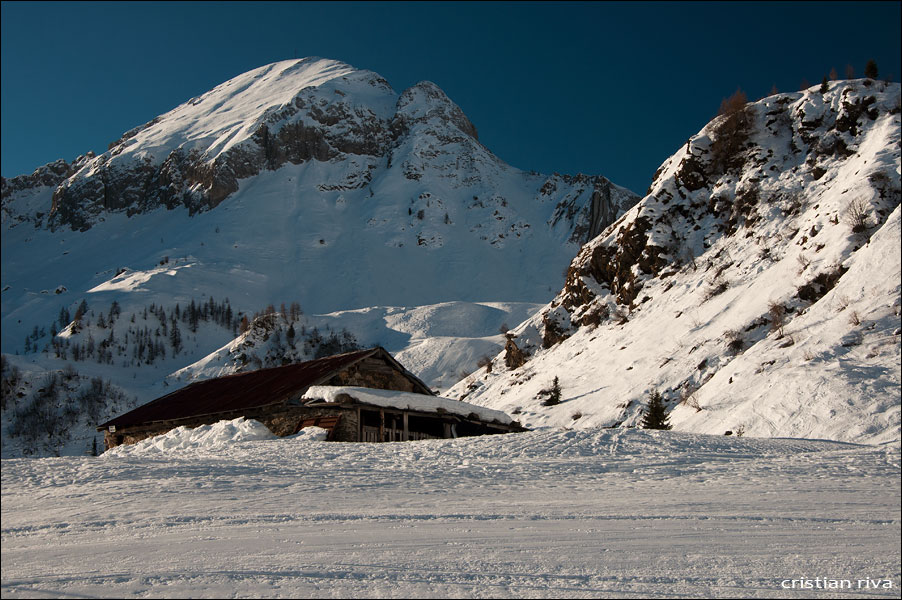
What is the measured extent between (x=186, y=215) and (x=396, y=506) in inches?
6180

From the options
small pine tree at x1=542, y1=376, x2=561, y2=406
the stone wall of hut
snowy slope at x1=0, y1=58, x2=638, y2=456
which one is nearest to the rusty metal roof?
the stone wall of hut

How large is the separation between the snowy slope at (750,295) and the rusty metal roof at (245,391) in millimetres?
9616

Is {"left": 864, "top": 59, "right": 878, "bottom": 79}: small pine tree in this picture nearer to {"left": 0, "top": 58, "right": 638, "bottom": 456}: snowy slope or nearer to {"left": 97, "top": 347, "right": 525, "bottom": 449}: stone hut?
{"left": 97, "top": 347, "right": 525, "bottom": 449}: stone hut

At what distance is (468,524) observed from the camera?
855 centimetres

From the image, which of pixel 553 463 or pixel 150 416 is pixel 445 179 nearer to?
pixel 150 416

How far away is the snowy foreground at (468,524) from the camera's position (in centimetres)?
647

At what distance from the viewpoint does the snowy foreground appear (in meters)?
6.47

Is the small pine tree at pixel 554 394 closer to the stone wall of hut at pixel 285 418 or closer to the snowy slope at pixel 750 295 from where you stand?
the snowy slope at pixel 750 295

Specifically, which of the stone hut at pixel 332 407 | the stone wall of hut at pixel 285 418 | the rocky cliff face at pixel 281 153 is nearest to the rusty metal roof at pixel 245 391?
the stone hut at pixel 332 407

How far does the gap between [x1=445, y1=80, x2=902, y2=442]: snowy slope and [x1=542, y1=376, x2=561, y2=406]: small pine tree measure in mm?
382

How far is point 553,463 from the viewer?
13.1 m

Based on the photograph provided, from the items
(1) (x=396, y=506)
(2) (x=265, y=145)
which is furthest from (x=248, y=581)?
(2) (x=265, y=145)

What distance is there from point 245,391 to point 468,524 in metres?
17.5

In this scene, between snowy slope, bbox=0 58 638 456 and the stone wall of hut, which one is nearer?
the stone wall of hut
